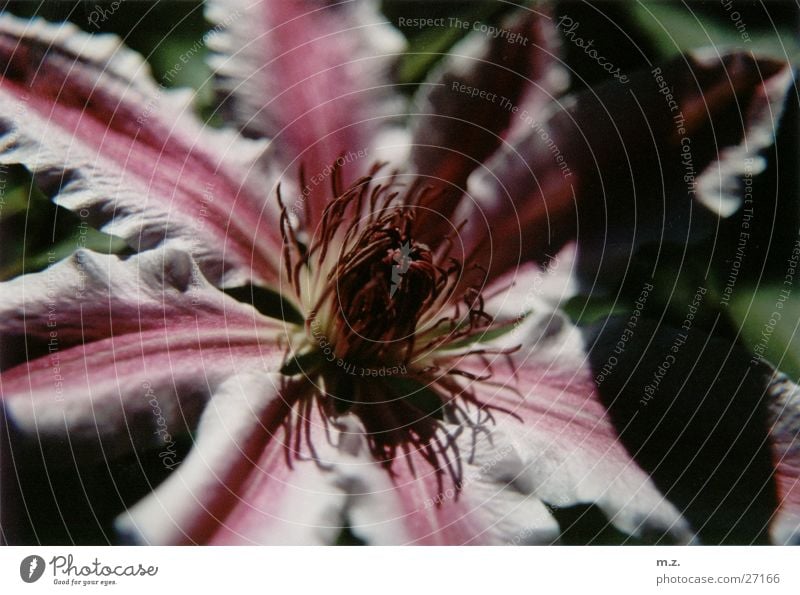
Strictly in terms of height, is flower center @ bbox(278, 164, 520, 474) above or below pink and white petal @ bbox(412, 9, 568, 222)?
below

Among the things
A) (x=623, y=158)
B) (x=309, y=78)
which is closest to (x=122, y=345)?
(x=309, y=78)

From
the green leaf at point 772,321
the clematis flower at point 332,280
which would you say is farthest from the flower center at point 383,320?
the green leaf at point 772,321

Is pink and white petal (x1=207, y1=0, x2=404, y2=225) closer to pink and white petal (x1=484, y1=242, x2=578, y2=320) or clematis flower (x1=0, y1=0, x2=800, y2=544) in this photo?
clematis flower (x1=0, y1=0, x2=800, y2=544)

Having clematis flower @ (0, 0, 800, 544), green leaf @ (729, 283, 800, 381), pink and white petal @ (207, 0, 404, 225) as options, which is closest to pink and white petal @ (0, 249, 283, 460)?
clematis flower @ (0, 0, 800, 544)

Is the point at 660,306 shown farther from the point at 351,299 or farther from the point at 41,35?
the point at 41,35

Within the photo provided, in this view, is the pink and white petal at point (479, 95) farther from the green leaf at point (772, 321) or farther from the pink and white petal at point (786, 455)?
the pink and white petal at point (786, 455)
